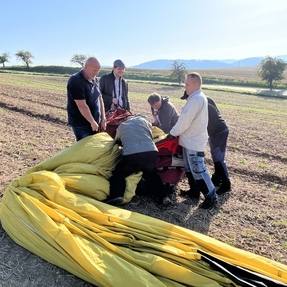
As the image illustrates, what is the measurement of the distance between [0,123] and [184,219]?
7.25m

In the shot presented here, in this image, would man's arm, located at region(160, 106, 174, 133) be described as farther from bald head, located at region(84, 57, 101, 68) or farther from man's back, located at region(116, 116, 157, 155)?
bald head, located at region(84, 57, 101, 68)

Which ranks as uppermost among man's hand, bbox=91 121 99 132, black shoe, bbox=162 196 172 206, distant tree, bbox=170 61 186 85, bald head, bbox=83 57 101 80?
bald head, bbox=83 57 101 80

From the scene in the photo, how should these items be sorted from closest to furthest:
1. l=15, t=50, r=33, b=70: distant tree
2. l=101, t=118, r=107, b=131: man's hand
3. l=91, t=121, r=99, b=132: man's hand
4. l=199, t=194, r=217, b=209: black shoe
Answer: l=199, t=194, r=217, b=209: black shoe, l=91, t=121, r=99, b=132: man's hand, l=101, t=118, r=107, b=131: man's hand, l=15, t=50, r=33, b=70: distant tree

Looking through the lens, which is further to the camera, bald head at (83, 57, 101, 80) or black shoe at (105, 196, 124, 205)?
bald head at (83, 57, 101, 80)

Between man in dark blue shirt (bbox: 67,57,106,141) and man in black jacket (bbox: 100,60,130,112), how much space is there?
98 centimetres

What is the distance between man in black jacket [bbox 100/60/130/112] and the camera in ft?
24.1

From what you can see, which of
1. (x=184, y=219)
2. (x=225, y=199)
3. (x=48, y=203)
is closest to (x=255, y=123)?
(x=225, y=199)


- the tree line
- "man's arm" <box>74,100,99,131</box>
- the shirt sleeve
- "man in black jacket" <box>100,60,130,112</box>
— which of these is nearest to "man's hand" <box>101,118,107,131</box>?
"man's arm" <box>74,100,99,131</box>

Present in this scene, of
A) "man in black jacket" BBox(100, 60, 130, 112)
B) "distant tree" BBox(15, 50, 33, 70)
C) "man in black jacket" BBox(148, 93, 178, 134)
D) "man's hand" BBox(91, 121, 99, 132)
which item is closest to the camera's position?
"man's hand" BBox(91, 121, 99, 132)

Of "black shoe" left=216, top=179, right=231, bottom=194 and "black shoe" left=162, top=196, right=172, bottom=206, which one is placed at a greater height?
"black shoe" left=162, top=196, right=172, bottom=206

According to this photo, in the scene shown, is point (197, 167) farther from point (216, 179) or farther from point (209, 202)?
point (216, 179)

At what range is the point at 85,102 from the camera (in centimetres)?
598

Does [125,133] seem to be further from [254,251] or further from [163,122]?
[254,251]

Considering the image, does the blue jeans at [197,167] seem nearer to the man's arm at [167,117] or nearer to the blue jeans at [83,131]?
the man's arm at [167,117]
